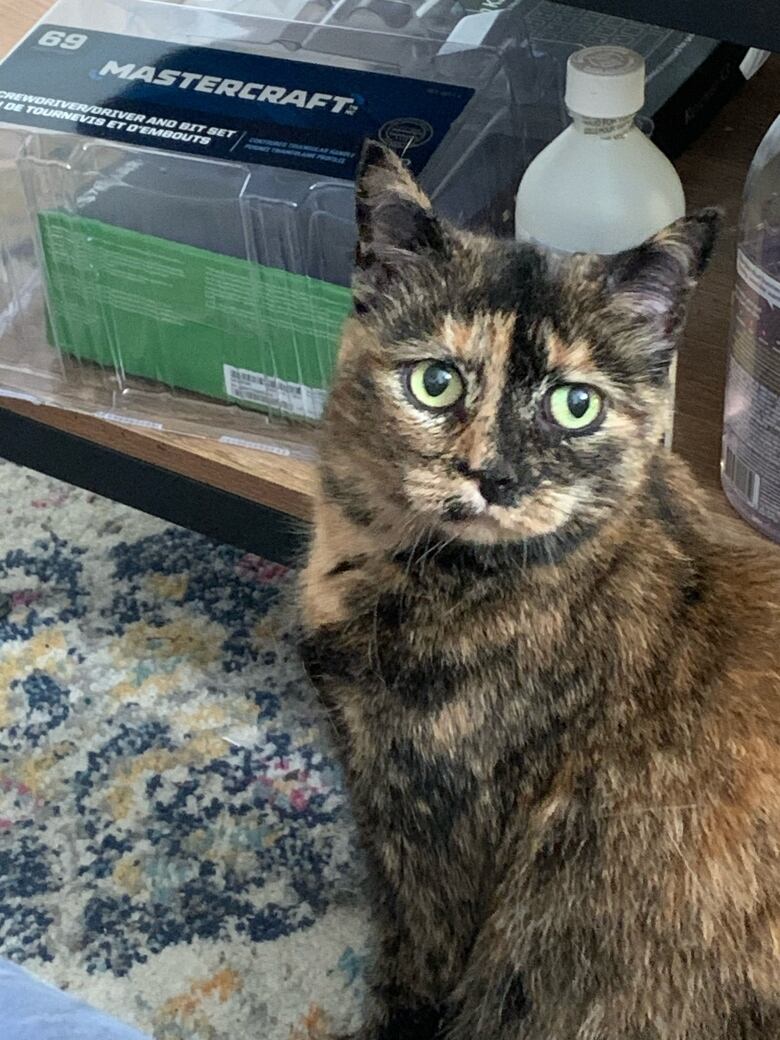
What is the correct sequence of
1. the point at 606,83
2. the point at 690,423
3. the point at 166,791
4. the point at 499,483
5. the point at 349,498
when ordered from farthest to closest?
Result: 1. the point at 166,791
2. the point at 690,423
3. the point at 606,83
4. the point at 349,498
5. the point at 499,483

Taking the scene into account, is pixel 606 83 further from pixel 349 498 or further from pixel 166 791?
pixel 166 791

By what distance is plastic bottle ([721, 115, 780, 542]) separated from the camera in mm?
837

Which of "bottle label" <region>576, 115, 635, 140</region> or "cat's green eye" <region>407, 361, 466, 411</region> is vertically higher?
"bottle label" <region>576, 115, 635, 140</region>

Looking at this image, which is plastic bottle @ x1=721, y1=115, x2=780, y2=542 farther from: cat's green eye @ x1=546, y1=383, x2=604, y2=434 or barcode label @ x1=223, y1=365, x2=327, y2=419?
barcode label @ x1=223, y1=365, x2=327, y2=419

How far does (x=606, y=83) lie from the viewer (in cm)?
83

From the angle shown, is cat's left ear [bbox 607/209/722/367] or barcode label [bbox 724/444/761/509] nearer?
cat's left ear [bbox 607/209/722/367]

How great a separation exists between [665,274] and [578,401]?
0.27 feet

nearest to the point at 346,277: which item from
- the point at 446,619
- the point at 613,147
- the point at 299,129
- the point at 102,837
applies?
the point at 299,129

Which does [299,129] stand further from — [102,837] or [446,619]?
[102,837]

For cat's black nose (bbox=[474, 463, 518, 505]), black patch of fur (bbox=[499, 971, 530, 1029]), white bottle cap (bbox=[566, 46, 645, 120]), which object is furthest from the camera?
white bottle cap (bbox=[566, 46, 645, 120])

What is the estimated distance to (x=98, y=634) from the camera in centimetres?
123

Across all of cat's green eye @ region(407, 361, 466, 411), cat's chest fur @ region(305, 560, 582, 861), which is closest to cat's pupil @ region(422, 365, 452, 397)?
cat's green eye @ region(407, 361, 466, 411)

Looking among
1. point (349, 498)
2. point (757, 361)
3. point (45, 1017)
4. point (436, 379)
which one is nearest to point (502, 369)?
point (436, 379)

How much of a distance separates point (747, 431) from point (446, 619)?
311mm
